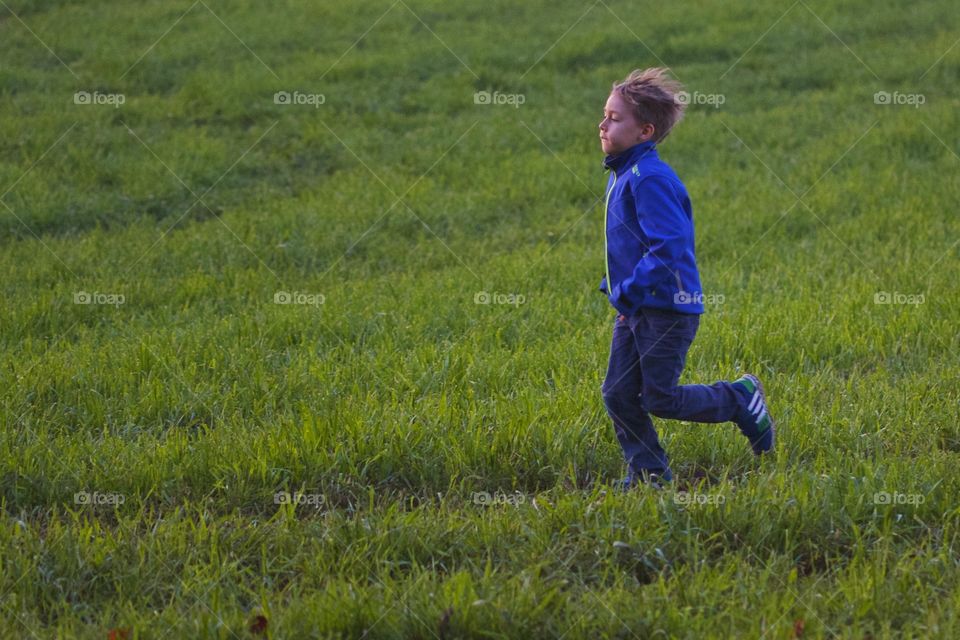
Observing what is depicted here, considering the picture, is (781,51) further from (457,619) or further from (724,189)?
(457,619)

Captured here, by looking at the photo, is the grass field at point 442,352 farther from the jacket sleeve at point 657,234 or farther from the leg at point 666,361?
the jacket sleeve at point 657,234

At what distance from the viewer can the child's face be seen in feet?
12.6

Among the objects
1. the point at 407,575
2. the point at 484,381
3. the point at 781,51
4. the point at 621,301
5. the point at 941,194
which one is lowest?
the point at 407,575

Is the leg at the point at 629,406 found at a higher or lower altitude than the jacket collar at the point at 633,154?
lower

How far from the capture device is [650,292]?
3.67 m

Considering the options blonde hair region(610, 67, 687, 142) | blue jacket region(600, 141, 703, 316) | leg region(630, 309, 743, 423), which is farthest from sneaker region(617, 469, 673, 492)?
blonde hair region(610, 67, 687, 142)

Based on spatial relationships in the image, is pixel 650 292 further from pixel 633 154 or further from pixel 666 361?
pixel 633 154

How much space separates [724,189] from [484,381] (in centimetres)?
507

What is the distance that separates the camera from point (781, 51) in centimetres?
1395

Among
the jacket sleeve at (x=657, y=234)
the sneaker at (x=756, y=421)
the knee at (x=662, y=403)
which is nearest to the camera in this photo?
the jacket sleeve at (x=657, y=234)

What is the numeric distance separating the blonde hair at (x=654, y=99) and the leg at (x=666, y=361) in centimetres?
75

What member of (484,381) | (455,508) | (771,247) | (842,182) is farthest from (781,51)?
(455,508)

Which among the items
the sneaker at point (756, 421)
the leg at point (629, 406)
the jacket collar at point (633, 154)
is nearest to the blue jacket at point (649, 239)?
the jacket collar at point (633, 154)

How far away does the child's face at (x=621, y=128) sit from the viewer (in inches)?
152
